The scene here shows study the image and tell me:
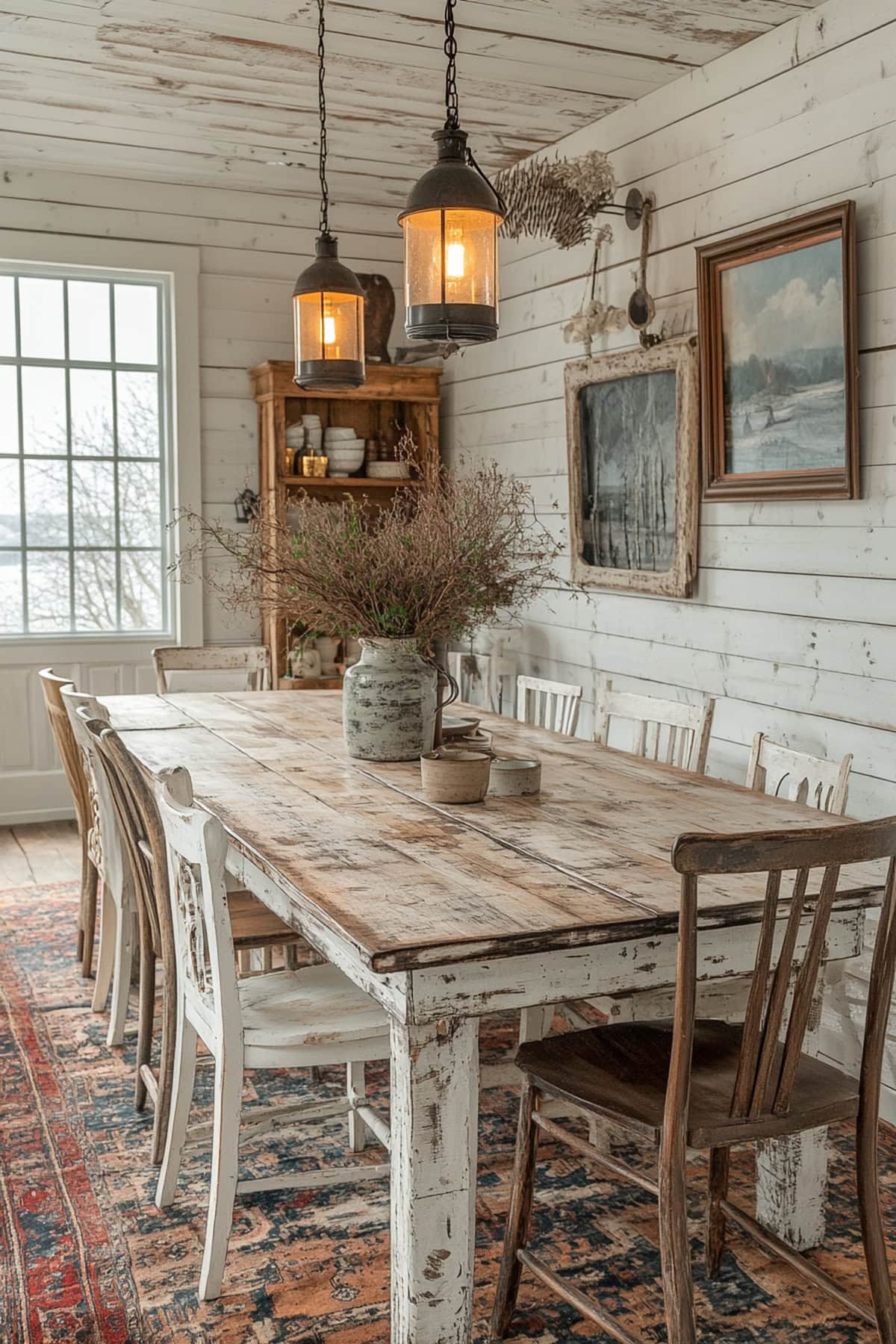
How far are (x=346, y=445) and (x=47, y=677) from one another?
2.32 meters

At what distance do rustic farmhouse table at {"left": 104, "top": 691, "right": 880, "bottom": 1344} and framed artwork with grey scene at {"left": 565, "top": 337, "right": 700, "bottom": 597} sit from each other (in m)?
1.42

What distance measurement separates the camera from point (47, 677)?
3.51m

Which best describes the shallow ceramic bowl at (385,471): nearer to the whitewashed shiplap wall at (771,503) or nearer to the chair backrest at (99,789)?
the whitewashed shiplap wall at (771,503)

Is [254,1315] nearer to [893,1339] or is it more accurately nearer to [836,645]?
[893,1339]

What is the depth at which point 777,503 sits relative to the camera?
349cm

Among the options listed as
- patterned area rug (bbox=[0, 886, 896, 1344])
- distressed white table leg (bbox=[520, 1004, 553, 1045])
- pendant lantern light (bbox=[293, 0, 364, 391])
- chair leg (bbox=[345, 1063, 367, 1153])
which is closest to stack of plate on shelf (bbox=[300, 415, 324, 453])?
pendant lantern light (bbox=[293, 0, 364, 391])

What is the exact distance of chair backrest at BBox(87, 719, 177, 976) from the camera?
2490 mm

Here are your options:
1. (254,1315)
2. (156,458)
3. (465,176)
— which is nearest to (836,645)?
(465,176)

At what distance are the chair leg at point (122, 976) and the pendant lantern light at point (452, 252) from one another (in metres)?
A: 1.68

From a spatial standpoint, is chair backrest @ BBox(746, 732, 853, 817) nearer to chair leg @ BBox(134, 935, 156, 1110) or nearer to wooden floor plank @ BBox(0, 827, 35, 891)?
chair leg @ BBox(134, 935, 156, 1110)

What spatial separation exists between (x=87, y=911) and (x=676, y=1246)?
2.38 m

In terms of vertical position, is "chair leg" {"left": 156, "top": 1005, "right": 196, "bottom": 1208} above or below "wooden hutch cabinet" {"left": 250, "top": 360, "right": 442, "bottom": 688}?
below

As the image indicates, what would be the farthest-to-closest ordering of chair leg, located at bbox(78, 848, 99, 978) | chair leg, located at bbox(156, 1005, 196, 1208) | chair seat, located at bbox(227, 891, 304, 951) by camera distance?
chair leg, located at bbox(78, 848, 99, 978), chair seat, located at bbox(227, 891, 304, 951), chair leg, located at bbox(156, 1005, 196, 1208)

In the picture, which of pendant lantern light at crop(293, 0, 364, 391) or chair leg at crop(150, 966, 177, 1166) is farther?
pendant lantern light at crop(293, 0, 364, 391)
